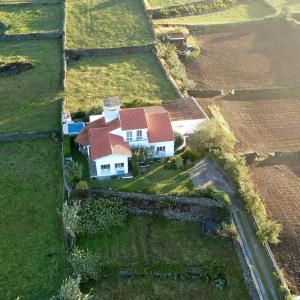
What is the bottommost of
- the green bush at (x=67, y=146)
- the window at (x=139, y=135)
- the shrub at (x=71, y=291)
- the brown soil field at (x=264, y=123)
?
the brown soil field at (x=264, y=123)

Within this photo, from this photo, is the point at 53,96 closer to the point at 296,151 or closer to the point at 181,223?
the point at 181,223

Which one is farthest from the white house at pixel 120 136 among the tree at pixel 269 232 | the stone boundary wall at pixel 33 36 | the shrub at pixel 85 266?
the stone boundary wall at pixel 33 36

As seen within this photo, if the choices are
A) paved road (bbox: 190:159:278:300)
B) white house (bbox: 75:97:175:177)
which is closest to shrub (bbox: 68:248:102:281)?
white house (bbox: 75:97:175:177)

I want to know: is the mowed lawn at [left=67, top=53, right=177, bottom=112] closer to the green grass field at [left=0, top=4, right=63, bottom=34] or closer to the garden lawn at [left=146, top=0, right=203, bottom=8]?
the green grass field at [left=0, top=4, right=63, bottom=34]

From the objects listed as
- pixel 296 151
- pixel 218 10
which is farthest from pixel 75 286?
pixel 218 10

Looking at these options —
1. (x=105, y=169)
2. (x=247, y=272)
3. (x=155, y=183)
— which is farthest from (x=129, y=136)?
(x=247, y=272)

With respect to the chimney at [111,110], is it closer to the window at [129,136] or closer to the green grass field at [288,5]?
the window at [129,136]
